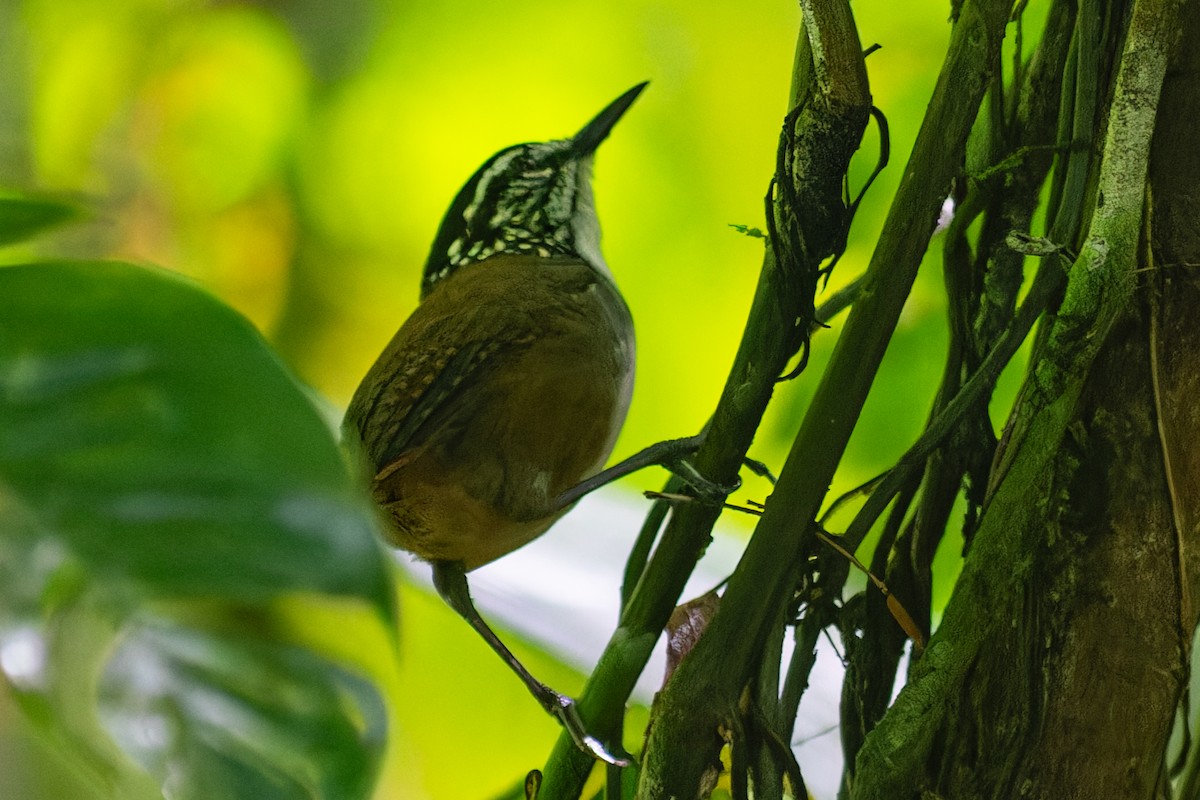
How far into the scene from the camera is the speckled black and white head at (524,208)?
2.71ft

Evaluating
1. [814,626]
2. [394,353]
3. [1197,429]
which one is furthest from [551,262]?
[1197,429]

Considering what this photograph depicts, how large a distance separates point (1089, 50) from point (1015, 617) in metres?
0.30

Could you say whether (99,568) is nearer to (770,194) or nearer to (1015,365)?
(770,194)

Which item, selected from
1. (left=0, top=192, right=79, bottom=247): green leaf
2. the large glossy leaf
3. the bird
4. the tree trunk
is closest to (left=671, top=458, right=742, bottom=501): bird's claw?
the bird

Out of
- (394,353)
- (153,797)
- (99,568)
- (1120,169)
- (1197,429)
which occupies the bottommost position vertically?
(153,797)

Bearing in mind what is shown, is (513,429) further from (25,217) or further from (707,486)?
(25,217)

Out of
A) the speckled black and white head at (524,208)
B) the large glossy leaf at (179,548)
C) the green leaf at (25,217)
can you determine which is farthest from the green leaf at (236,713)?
the speckled black and white head at (524,208)

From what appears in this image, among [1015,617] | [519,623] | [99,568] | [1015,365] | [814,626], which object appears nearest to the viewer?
[99,568]

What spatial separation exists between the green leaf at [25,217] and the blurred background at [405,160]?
48cm

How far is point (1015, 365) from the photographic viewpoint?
72cm

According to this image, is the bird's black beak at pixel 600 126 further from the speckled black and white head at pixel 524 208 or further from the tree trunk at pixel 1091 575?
the tree trunk at pixel 1091 575

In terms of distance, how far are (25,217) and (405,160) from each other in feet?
1.97

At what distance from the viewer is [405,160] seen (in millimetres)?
1026

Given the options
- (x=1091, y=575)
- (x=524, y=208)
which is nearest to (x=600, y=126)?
(x=524, y=208)
